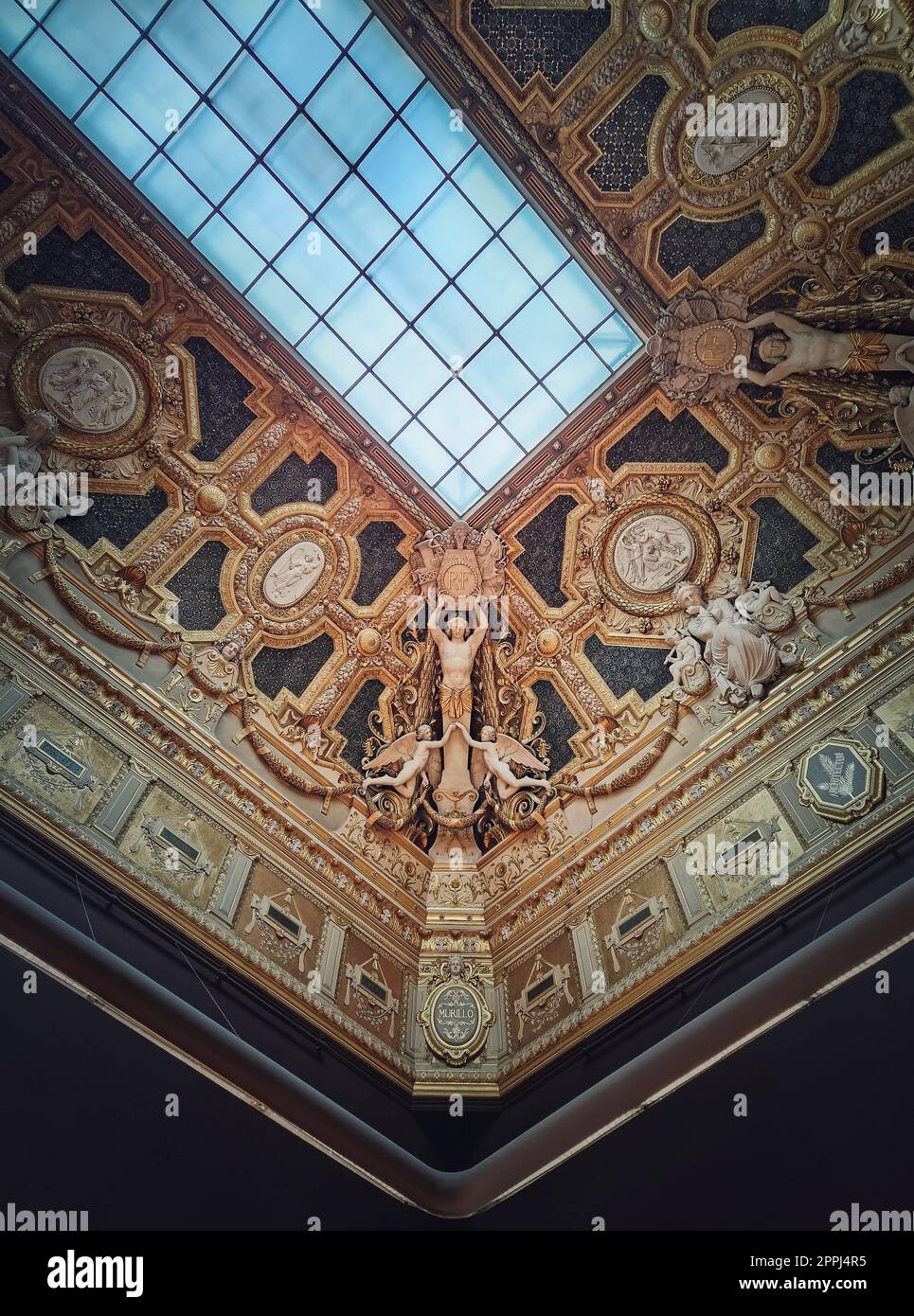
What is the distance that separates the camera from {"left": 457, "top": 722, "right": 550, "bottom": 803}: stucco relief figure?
11.8m

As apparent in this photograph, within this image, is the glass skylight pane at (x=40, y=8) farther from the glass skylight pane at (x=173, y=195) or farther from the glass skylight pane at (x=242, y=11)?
the glass skylight pane at (x=173, y=195)

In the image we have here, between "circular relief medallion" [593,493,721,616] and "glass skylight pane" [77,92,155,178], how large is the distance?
6.63 metres

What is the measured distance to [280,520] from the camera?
37.4 ft

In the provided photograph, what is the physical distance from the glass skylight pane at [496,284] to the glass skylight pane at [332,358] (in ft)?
5.27

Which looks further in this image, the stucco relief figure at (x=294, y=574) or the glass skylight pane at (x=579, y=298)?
the stucco relief figure at (x=294, y=574)

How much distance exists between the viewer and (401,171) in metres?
10.7

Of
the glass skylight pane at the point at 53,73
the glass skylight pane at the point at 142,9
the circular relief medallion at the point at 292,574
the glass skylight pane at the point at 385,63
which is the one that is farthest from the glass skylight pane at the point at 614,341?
the glass skylight pane at the point at 53,73

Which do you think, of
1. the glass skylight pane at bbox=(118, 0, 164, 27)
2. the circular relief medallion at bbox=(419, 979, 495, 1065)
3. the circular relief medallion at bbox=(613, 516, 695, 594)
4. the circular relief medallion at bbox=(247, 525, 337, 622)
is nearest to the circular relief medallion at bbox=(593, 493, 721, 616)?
the circular relief medallion at bbox=(613, 516, 695, 594)

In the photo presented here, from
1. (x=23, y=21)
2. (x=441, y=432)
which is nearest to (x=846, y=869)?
(x=441, y=432)

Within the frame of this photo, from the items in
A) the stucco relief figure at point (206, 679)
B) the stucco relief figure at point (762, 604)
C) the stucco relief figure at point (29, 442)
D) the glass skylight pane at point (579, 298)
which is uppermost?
the glass skylight pane at point (579, 298)

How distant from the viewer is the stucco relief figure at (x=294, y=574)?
1136cm

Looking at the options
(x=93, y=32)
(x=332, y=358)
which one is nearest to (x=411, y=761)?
(x=332, y=358)

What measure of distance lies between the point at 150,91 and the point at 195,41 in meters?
0.70
